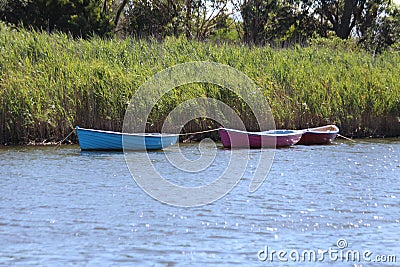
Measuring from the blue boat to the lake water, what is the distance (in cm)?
252

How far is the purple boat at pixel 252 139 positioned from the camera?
1786 cm

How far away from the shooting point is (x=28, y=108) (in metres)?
18.8

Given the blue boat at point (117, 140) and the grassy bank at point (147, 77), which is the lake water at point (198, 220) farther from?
the grassy bank at point (147, 77)

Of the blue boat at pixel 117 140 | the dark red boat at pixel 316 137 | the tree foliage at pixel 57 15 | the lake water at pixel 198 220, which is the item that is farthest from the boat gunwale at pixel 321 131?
the tree foliage at pixel 57 15

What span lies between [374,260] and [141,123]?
1210cm

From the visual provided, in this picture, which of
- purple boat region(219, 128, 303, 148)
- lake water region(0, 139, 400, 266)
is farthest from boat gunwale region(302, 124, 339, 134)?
lake water region(0, 139, 400, 266)

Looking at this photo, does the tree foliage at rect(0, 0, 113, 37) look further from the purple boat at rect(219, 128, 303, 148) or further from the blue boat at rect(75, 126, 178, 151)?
the purple boat at rect(219, 128, 303, 148)

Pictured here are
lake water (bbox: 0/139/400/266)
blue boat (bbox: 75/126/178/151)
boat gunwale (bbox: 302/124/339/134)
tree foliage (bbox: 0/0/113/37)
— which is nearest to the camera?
lake water (bbox: 0/139/400/266)

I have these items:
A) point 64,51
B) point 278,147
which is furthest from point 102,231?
point 64,51

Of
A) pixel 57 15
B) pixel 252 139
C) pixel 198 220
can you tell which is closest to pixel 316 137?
pixel 252 139

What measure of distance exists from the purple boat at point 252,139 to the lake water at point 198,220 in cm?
295

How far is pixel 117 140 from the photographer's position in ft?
58.1

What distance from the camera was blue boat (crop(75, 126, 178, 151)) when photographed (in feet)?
57.4

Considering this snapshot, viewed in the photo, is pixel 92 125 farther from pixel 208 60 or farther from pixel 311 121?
pixel 311 121
